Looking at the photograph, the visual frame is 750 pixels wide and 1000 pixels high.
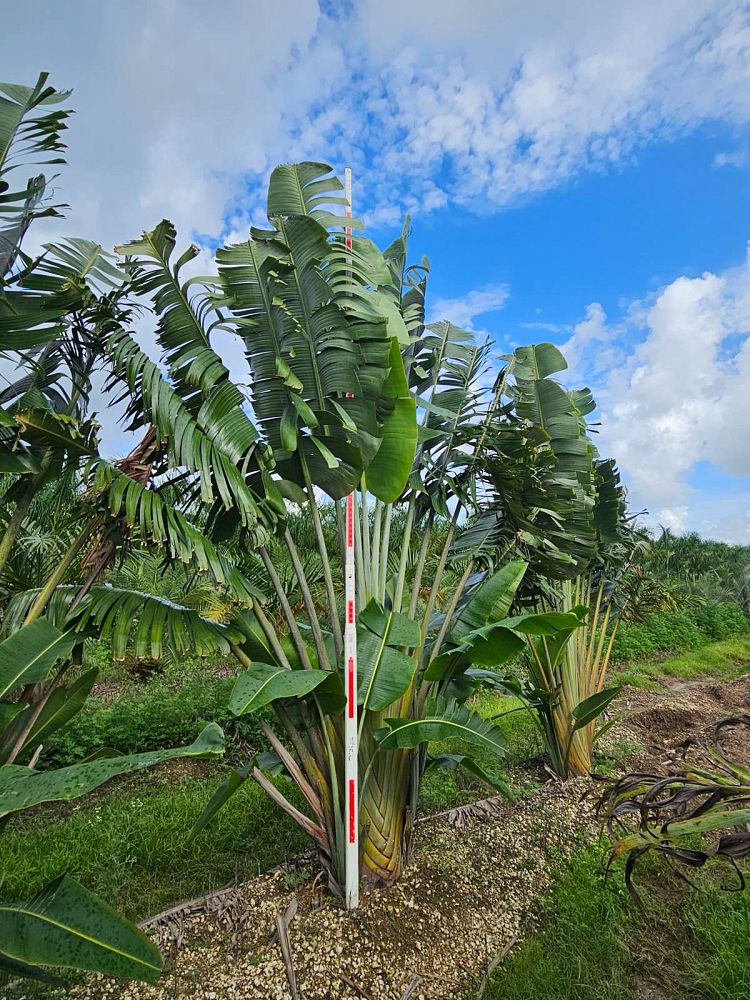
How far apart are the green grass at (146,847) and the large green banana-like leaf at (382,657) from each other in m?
1.63

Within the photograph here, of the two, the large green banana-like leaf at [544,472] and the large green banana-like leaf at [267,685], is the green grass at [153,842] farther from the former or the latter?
the large green banana-like leaf at [544,472]

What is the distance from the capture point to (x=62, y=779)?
6.78 feet

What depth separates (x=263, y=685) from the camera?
303 centimetres

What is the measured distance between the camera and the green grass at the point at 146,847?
370cm

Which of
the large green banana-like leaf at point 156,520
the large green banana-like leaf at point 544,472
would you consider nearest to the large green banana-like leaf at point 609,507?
the large green banana-like leaf at point 544,472

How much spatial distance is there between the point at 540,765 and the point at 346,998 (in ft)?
12.3

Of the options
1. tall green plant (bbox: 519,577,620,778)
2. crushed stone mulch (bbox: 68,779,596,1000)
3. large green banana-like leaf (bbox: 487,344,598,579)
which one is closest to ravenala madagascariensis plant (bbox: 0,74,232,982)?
crushed stone mulch (bbox: 68,779,596,1000)

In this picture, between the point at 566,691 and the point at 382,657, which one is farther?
the point at 566,691

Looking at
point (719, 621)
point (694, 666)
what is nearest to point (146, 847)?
point (694, 666)

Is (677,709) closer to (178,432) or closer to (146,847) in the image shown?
(146,847)

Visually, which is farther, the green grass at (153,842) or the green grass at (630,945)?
the green grass at (153,842)

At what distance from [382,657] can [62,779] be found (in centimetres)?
190

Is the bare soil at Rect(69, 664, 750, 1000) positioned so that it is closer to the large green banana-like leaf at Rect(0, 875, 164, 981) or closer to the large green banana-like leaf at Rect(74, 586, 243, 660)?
the large green banana-like leaf at Rect(0, 875, 164, 981)

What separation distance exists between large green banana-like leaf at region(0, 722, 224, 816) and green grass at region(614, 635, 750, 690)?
32.1 feet
